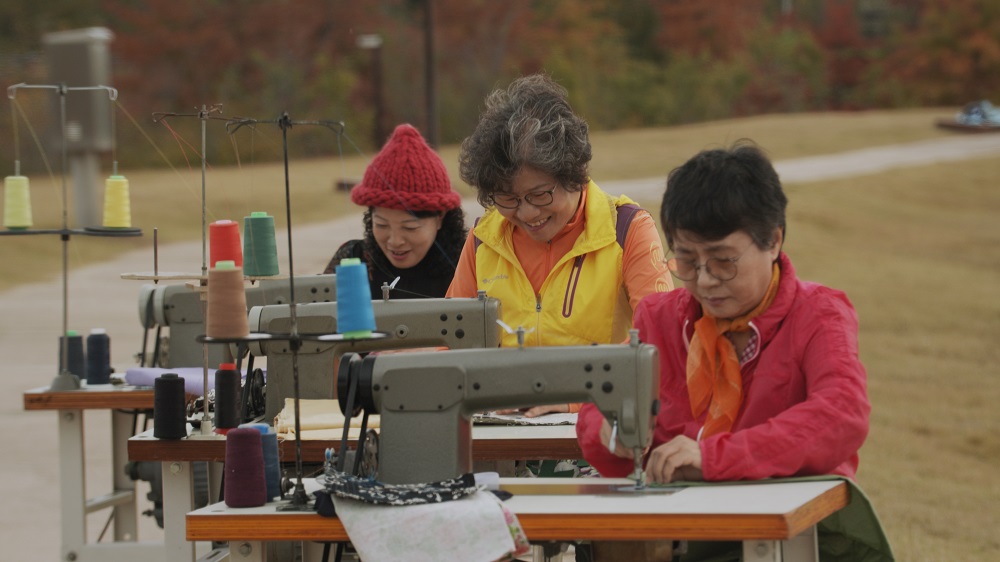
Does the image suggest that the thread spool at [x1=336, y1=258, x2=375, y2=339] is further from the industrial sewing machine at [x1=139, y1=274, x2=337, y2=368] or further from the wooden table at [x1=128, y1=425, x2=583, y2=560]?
the industrial sewing machine at [x1=139, y1=274, x2=337, y2=368]

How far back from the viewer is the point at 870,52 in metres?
39.9

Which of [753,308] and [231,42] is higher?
[231,42]

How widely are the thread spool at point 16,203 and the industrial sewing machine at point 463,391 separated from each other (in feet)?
7.54

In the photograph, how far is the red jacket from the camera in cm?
242

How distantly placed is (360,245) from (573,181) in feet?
3.71

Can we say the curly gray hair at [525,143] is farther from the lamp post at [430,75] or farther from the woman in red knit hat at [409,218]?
the lamp post at [430,75]

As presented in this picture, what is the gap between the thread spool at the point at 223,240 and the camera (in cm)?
338

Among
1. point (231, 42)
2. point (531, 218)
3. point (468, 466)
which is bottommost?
point (468, 466)

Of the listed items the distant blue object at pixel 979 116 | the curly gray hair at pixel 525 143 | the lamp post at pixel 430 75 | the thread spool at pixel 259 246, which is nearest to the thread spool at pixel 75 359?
the thread spool at pixel 259 246

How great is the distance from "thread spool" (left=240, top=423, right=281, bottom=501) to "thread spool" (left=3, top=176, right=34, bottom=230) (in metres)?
2.15

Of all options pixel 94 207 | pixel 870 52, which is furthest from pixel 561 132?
pixel 870 52

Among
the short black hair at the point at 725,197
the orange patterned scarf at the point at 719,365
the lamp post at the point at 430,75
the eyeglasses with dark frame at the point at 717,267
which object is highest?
the lamp post at the point at 430,75

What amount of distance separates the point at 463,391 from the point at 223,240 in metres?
1.08

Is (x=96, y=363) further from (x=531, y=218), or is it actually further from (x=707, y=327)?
(x=707, y=327)
